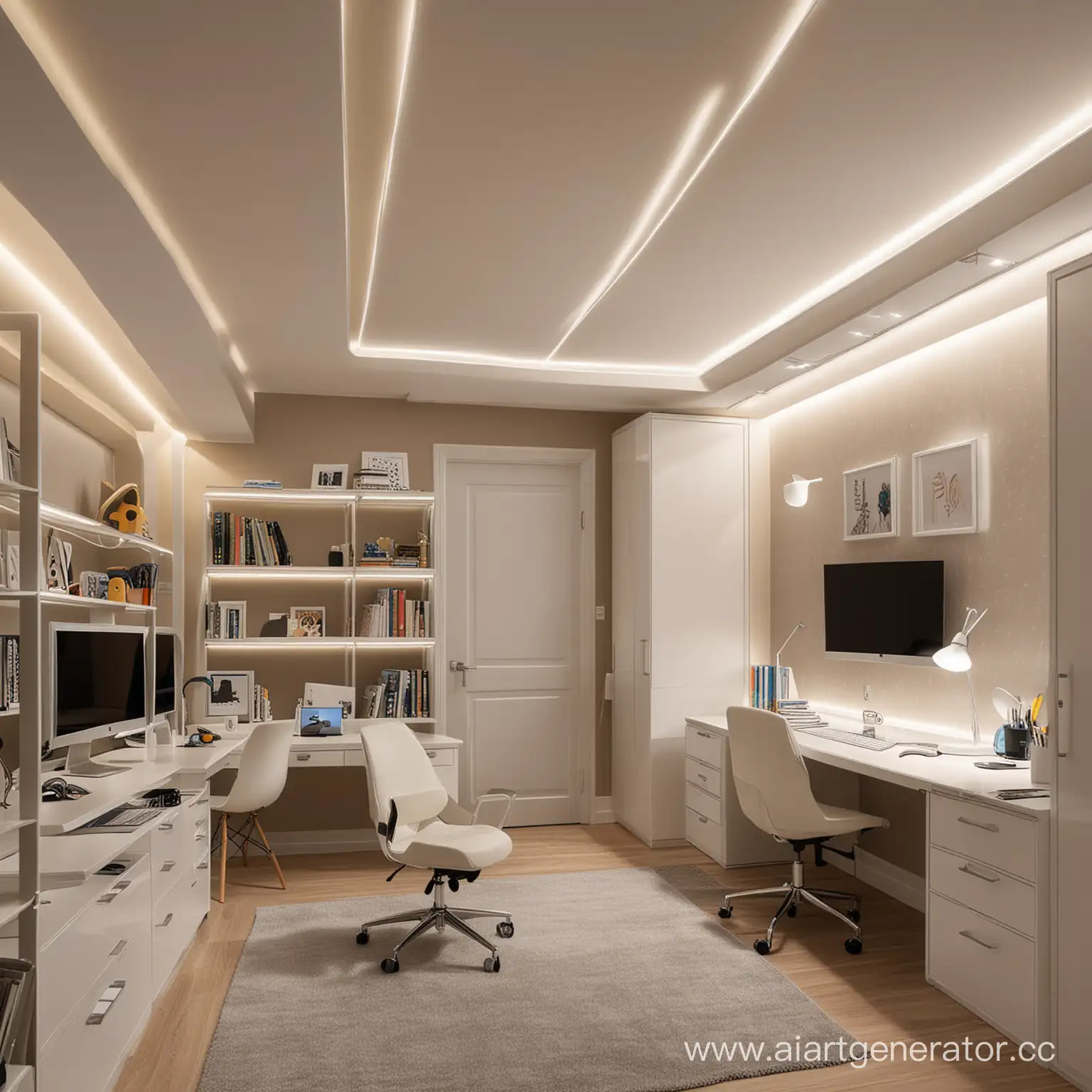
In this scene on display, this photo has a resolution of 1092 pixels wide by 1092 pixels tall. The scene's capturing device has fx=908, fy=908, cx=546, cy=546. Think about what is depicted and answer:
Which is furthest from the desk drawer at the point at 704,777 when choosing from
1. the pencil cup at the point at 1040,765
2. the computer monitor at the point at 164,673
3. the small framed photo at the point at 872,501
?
the computer monitor at the point at 164,673

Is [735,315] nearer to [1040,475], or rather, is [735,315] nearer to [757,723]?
[1040,475]

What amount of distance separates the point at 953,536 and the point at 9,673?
11.6ft

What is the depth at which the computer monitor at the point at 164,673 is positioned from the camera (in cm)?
405

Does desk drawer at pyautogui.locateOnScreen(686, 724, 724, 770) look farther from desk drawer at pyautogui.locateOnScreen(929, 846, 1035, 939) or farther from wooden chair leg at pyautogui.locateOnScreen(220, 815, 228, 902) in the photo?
wooden chair leg at pyautogui.locateOnScreen(220, 815, 228, 902)

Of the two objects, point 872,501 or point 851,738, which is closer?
point 851,738

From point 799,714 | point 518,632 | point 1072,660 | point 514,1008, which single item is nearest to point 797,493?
point 799,714

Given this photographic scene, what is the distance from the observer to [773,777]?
3689 mm

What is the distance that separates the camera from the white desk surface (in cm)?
286

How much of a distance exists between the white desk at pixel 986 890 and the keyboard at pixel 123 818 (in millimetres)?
2479

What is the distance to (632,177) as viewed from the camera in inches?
109

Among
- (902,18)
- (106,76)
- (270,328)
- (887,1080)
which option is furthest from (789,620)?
(106,76)

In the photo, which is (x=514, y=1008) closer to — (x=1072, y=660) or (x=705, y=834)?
(x=705, y=834)

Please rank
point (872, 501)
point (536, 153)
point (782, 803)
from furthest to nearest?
point (872, 501) → point (782, 803) → point (536, 153)

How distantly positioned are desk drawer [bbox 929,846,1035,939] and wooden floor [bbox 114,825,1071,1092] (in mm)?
388
